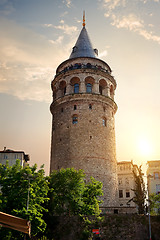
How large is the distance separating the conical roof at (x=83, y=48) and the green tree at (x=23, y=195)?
80.7ft

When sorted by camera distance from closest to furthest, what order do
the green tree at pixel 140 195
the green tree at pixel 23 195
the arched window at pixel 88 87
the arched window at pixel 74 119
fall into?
the green tree at pixel 23 195 → the green tree at pixel 140 195 → the arched window at pixel 74 119 → the arched window at pixel 88 87

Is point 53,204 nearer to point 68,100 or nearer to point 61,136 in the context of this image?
point 61,136

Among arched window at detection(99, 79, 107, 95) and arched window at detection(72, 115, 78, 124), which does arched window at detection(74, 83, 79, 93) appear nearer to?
arched window at detection(99, 79, 107, 95)

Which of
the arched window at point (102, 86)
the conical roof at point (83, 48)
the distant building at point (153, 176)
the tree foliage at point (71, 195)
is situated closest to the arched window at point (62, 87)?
the conical roof at point (83, 48)

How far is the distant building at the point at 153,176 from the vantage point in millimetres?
52500

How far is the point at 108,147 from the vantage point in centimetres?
3653

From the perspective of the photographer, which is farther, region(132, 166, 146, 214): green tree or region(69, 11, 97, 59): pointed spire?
region(69, 11, 97, 59): pointed spire

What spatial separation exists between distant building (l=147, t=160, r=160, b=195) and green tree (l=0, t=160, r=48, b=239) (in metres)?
34.1

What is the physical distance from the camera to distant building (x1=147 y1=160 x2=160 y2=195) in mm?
52500

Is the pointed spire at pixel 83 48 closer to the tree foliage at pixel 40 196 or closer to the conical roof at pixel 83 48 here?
the conical roof at pixel 83 48

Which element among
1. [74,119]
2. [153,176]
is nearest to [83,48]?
[74,119]

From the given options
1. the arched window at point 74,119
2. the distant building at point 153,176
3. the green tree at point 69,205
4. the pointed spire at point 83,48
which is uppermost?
the pointed spire at point 83,48

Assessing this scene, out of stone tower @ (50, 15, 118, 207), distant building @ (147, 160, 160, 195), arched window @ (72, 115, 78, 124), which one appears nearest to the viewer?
stone tower @ (50, 15, 118, 207)

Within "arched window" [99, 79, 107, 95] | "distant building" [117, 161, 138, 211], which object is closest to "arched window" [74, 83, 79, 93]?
"arched window" [99, 79, 107, 95]
